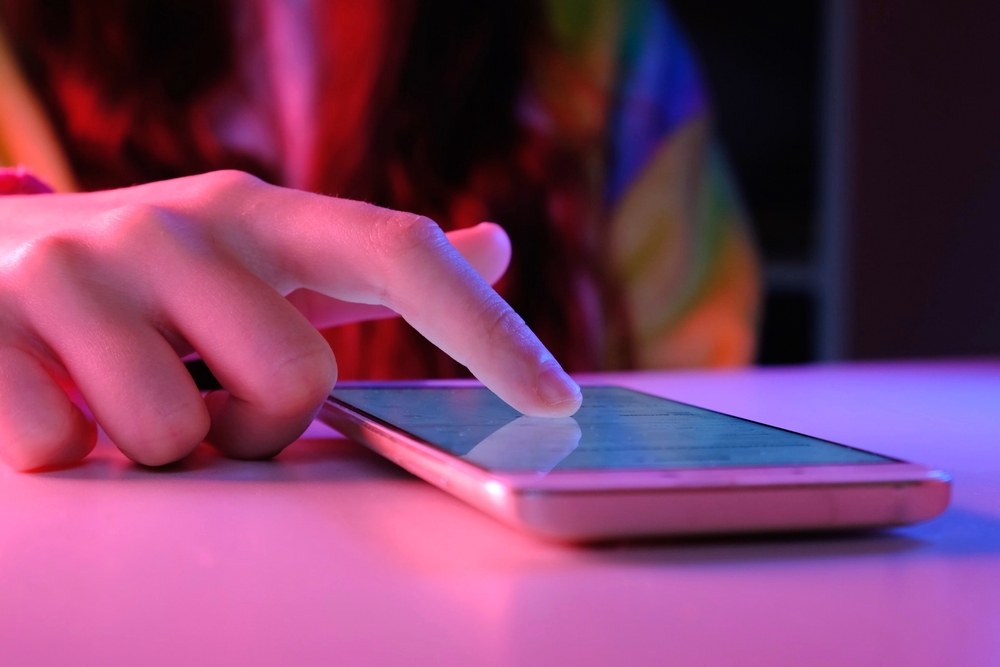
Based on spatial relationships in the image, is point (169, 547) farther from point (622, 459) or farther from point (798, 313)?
point (798, 313)

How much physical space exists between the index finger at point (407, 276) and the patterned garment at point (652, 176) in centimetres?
109

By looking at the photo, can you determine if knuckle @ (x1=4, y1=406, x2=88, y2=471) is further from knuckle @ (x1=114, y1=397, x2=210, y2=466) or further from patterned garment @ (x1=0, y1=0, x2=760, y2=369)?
patterned garment @ (x1=0, y1=0, x2=760, y2=369)

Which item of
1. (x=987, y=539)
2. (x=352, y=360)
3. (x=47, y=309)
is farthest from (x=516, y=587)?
(x=352, y=360)

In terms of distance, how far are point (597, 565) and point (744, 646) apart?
6 centimetres

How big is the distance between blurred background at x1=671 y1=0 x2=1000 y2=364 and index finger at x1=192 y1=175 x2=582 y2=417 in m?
1.37

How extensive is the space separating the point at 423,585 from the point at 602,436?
123 mm

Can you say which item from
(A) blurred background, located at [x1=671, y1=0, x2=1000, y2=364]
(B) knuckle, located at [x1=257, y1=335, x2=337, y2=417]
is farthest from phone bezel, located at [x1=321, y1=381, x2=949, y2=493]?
(A) blurred background, located at [x1=671, y1=0, x2=1000, y2=364]

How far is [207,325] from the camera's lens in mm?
367

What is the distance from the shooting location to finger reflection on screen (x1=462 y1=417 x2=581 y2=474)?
267 millimetres

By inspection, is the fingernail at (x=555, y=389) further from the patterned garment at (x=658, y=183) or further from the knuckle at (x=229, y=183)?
the patterned garment at (x=658, y=183)

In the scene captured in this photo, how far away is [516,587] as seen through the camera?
221 mm

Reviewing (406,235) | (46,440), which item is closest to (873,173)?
(406,235)

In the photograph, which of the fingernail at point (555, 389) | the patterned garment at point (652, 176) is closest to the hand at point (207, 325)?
the fingernail at point (555, 389)

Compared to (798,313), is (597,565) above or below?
above
